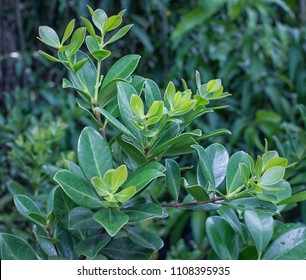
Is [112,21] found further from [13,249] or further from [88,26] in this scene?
[13,249]

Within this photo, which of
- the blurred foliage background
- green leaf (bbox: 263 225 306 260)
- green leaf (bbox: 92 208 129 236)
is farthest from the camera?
the blurred foliage background

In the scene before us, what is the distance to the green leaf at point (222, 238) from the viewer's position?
0.60 meters

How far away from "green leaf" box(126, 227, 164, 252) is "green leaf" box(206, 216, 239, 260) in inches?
3.7

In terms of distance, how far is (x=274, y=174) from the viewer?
480 mm

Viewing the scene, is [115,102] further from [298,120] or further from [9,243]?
[298,120]

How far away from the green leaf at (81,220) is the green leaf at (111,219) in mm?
26

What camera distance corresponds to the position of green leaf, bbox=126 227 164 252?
1.74 ft

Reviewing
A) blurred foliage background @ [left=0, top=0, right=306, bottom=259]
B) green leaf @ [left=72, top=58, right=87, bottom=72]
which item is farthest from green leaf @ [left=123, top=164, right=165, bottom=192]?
blurred foliage background @ [left=0, top=0, right=306, bottom=259]

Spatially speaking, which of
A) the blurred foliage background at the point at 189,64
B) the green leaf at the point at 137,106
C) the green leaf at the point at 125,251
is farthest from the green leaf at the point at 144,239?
the blurred foliage background at the point at 189,64

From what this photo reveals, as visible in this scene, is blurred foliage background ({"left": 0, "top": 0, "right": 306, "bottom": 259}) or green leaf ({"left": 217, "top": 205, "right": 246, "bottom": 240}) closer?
green leaf ({"left": 217, "top": 205, "right": 246, "bottom": 240})

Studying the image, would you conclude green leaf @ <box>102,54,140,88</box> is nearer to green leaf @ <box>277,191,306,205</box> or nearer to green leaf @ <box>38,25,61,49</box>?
green leaf @ <box>38,25,61,49</box>

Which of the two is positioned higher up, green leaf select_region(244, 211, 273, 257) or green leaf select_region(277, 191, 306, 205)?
green leaf select_region(277, 191, 306, 205)

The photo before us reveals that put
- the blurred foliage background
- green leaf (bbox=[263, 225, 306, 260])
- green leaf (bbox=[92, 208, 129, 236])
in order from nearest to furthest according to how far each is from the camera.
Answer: green leaf (bbox=[92, 208, 129, 236])
green leaf (bbox=[263, 225, 306, 260])
the blurred foliage background

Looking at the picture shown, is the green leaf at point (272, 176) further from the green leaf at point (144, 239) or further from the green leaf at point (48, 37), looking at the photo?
the green leaf at point (48, 37)
